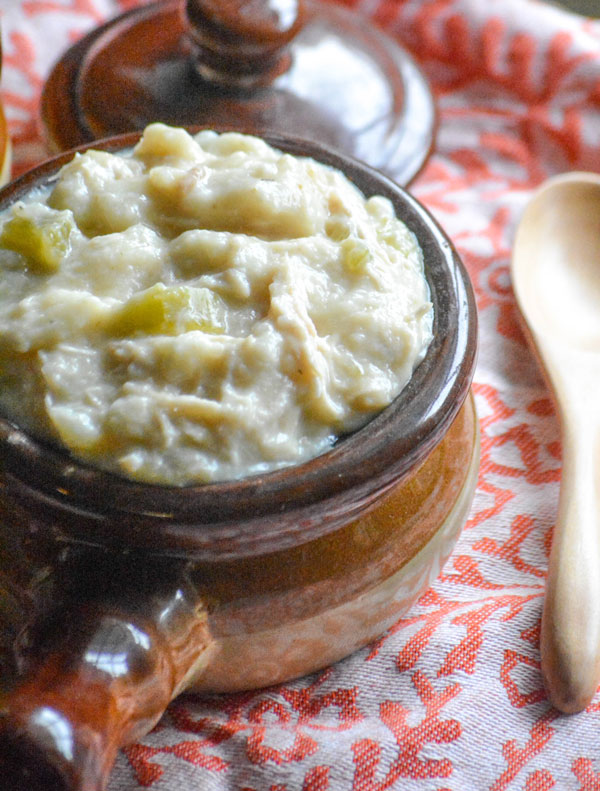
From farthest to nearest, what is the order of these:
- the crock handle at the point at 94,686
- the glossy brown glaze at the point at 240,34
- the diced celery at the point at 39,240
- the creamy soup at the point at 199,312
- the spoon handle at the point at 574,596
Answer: the glossy brown glaze at the point at 240,34 → the spoon handle at the point at 574,596 → the diced celery at the point at 39,240 → the creamy soup at the point at 199,312 → the crock handle at the point at 94,686

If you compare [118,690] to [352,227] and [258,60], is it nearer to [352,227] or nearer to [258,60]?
[352,227]

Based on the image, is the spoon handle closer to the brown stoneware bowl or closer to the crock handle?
the brown stoneware bowl

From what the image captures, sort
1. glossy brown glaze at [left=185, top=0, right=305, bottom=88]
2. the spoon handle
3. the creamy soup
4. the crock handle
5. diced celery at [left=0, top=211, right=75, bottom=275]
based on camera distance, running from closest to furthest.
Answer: the crock handle
the creamy soup
diced celery at [left=0, top=211, right=75, bottom=275]
the spoon handle
glossy brown glaze at [left=185, top=0, right=305, bottom=88]

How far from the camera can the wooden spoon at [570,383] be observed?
51.4 inches

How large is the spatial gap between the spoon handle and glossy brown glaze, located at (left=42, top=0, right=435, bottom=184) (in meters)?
0.84

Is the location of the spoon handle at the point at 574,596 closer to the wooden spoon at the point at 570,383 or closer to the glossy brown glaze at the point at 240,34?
the wooden spoon at the point at 570,383

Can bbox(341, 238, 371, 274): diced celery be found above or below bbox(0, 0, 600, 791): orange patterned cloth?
above

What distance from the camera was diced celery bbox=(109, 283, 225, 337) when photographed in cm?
110

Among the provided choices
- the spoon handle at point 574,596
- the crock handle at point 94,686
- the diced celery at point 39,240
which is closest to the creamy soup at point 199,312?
the diced celery at point 39,240

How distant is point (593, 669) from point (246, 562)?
551 millimetres

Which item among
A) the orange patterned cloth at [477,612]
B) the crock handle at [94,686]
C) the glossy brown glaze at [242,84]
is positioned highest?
the glossy brown glaze at [242,84]

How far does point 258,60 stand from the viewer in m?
1.93

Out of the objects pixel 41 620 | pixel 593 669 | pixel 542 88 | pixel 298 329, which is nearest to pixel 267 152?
pixel 298 329

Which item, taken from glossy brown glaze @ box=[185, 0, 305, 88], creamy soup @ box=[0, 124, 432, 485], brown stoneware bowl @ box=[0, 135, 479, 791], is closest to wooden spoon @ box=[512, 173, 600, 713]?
brown stoneware bowl @ box=[0, 135, 479, 791]
